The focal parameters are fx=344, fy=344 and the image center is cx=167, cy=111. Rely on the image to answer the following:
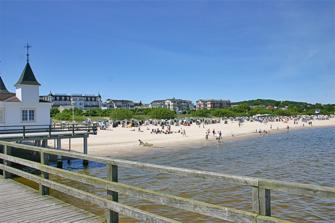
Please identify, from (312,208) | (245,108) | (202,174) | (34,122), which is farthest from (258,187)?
(245,108)

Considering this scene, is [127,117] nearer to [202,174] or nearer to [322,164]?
[322,164]

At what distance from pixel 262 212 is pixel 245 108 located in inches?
6325

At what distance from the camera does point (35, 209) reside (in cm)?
622

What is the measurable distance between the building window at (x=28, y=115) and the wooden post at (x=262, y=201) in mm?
22823

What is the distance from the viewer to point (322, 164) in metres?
24.5

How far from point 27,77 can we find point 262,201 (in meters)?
24.2

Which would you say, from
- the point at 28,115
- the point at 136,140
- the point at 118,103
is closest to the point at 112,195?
the point at 28,115

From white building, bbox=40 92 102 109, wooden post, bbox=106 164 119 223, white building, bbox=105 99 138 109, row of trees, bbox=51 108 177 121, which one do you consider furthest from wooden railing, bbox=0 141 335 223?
white building, bbox=105 99 138 109

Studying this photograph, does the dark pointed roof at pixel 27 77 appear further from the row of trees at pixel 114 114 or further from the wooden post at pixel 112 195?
the row of trees at pixel 114 114

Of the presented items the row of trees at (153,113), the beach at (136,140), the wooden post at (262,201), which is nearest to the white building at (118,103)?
the row of trees at (153,113)

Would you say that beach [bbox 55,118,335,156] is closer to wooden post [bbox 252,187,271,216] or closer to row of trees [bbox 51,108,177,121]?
wooden post [bbox 252,187,271,216]

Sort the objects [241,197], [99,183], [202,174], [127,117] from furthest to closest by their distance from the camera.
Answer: [127,117], [241,197], [99,183], [202,174]

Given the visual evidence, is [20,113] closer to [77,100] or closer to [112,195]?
[112,195]

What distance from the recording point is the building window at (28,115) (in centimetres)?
2370
